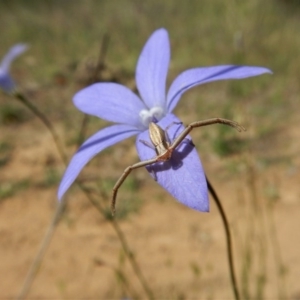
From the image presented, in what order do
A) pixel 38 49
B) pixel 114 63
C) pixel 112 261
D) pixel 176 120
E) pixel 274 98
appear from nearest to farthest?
pixel 176 120
pixel 112 261
pixel 274 98
pixel 114 63
pixel 38 49

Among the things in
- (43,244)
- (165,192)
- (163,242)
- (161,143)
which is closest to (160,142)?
(161,143)

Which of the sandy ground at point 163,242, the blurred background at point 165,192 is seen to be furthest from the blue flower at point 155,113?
the sandy ground at point 163,242

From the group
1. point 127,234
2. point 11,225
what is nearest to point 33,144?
point 11,225

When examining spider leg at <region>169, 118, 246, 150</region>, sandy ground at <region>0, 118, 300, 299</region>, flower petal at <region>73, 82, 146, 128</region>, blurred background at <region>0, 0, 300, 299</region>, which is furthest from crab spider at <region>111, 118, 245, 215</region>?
sandy ground at <region>0, 118, 300, 299</region>

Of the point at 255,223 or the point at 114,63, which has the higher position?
the point at 114,63

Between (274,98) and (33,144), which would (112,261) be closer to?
(33,144)

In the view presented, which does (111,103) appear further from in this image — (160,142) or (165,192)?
(165,192)

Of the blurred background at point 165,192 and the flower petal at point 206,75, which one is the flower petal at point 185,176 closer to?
the flower petal at point 206,75
